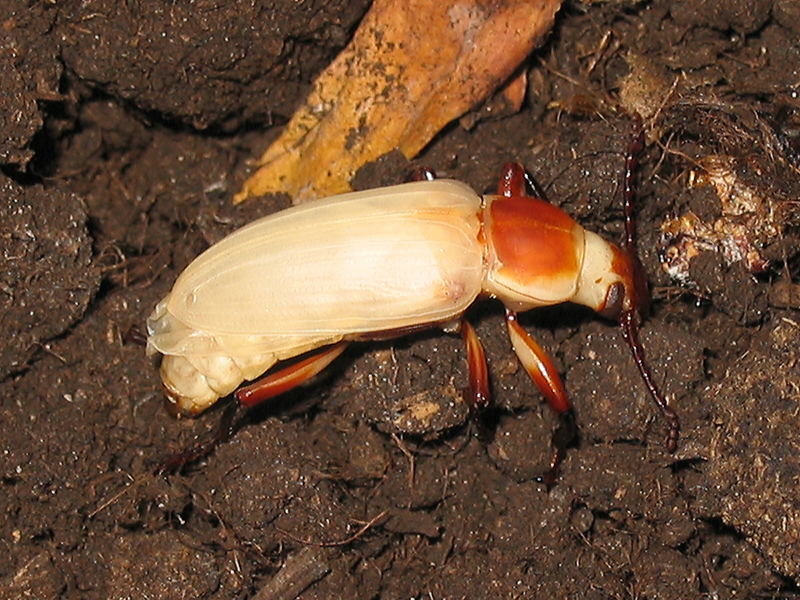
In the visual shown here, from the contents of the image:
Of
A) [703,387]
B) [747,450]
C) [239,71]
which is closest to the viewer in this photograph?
[747,450]

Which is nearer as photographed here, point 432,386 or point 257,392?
point 257,392

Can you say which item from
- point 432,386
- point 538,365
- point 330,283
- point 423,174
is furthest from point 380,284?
point 538,365

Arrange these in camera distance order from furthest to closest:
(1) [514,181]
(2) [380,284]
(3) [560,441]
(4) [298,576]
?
1. (1) [514,181]
2. (3) [560,441]
3. (4) [298,576]
4. (2) [380,284]

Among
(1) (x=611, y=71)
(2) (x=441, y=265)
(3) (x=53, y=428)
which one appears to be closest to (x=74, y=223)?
(3) (x=53, y=428)

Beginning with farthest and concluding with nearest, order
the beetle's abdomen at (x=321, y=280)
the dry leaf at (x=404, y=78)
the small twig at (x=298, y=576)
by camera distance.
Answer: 1. the dry leaf at (x=404, y=78)
2. the small twig at (x=298, y=576)
3. the beetle's abdomen at (x=321, y=280)

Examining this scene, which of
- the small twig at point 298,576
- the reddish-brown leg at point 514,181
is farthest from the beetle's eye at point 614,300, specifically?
the small twig at point 298,576

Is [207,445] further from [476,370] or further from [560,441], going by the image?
[560,441]

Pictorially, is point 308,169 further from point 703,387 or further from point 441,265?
point 703,387

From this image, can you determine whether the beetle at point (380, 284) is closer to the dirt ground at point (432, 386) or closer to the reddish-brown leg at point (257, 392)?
the reddish-brown leg at point (257, 392)
